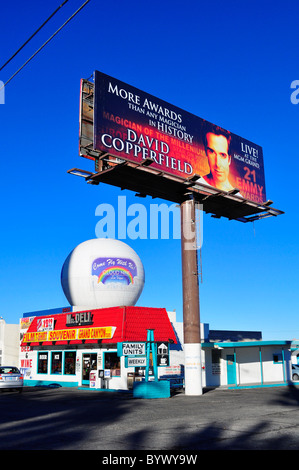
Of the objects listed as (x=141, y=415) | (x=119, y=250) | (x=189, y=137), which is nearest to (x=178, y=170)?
(x=189, y=137)

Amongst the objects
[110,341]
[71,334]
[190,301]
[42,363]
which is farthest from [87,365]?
[190,301]

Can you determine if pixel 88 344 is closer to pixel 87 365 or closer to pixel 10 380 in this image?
pixel 87 365

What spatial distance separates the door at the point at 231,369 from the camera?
1291 inches

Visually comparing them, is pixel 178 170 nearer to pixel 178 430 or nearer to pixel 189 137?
pixel 189 137

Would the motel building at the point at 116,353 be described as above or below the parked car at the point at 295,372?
above

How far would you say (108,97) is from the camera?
23891mm

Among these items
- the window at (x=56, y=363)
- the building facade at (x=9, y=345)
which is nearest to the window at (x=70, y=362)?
the window at (x=56, y=363)

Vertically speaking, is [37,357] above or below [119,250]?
below

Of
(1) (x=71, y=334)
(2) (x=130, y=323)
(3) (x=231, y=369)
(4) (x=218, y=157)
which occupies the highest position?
(4) (x=218, y=157)

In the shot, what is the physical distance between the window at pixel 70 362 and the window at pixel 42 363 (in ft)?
9.13

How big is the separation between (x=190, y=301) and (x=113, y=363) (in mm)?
8003

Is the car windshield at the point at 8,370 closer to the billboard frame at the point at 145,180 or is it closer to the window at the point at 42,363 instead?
the window at the point at 42,363

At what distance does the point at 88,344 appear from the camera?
1265 inches
